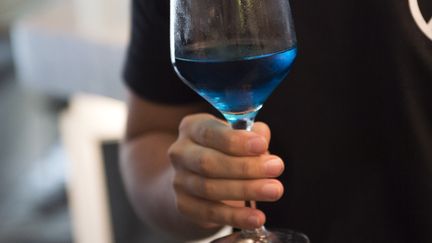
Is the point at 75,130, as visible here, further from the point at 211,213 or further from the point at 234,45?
the point at 234,45

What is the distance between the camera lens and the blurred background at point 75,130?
4.58ft

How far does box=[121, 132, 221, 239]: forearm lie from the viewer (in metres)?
0.85

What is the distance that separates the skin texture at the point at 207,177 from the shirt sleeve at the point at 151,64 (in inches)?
0.8

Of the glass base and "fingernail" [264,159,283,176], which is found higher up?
"fingernail" [264,159,283,176]

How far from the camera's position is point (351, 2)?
2.32ft

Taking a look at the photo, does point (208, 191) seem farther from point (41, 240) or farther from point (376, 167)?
point (41, 240)

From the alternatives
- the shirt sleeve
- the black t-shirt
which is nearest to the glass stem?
the black t-shirt

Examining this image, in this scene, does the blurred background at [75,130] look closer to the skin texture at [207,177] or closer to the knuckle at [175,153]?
the skin texture at [207,177]

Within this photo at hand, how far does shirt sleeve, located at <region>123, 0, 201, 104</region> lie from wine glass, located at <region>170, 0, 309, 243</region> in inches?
9.9

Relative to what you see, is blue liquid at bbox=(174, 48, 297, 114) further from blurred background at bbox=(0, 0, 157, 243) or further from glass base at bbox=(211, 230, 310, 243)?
blurred background at bbox=(0, 0, 157, 243)

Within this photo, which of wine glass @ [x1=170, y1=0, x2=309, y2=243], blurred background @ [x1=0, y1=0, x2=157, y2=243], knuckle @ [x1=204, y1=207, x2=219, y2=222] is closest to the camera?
wine glass @ [x1=170, y1=0, x2=309, y2=243]

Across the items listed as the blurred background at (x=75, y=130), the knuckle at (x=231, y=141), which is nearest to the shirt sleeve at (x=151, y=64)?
the knuckle at (x=231, y=141)

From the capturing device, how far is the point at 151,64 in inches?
35.2

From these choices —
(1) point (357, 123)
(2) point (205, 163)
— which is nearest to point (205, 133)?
(2) point (205, 163)
